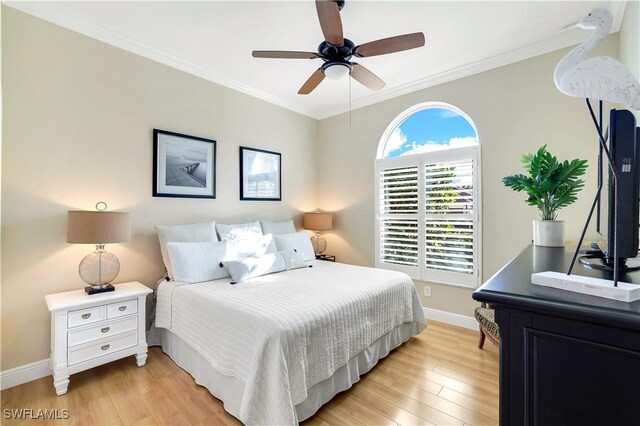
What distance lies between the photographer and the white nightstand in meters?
1.98

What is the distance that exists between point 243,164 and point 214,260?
1.40m

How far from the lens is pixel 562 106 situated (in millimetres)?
2580

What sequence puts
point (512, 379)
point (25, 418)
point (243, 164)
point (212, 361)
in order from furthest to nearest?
point (243, 164) → point (212, 361) → point (25, 418) → point (512, 379)

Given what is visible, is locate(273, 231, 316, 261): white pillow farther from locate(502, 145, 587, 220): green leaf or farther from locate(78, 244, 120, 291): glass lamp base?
locate(502, 145, 587, 220): green leaf

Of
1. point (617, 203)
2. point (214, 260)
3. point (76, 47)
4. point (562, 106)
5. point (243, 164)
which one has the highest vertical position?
point (76, 47)

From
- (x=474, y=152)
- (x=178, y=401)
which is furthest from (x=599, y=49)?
(x=178, y=401)

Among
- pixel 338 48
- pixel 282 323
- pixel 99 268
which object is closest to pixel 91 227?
pixel 99 268

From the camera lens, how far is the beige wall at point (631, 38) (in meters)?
1.80

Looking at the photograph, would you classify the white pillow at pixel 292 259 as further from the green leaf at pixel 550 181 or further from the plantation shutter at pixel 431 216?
the green leaf at pixel 550 181

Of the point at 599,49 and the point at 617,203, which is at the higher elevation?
the point at 599,49

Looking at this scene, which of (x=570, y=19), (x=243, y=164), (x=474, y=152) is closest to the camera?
(x=570, y=19)

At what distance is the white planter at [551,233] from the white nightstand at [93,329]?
295cm

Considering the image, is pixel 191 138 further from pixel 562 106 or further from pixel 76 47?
pixel 562 106

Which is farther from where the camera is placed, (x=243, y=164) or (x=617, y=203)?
(x=243, y=164)
